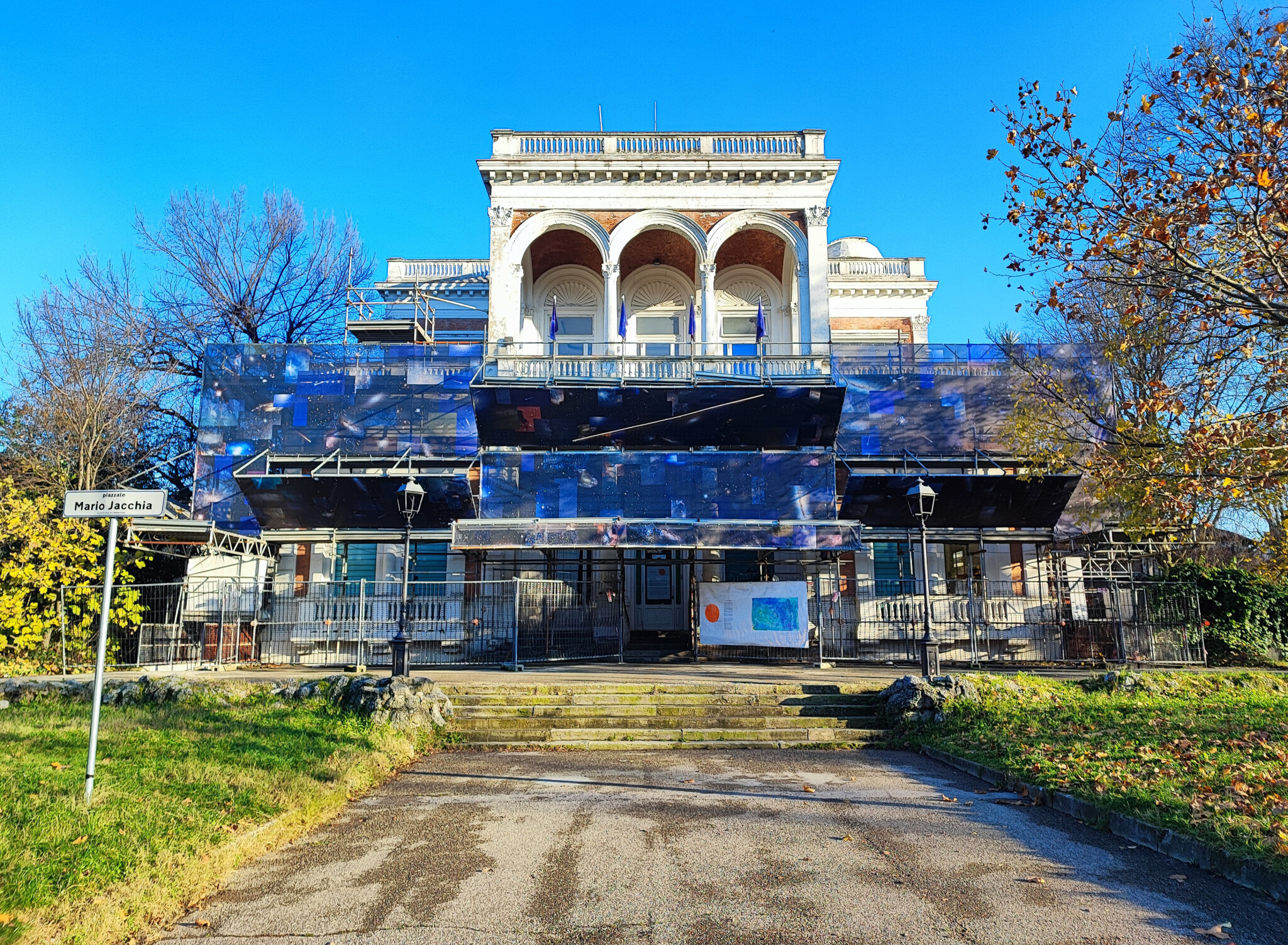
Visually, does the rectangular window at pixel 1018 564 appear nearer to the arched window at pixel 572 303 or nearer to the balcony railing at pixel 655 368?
the balcony railing at pixel 655 368

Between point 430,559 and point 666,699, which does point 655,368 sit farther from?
point 666,699

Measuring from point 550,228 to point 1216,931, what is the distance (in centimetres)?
2290

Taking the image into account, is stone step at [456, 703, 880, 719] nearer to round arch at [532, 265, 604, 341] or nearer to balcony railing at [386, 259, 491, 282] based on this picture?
round arch at [532, 265, 604, 341]

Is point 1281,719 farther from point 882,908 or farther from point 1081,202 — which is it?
point 882,908

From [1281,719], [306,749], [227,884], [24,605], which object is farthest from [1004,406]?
[24,605]

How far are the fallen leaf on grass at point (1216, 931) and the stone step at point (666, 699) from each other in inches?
326

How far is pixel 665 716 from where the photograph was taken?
12.8 meters

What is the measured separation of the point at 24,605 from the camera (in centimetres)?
1844

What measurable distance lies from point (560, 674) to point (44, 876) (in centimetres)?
1072

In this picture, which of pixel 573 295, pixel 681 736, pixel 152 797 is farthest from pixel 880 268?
pixel 152 797

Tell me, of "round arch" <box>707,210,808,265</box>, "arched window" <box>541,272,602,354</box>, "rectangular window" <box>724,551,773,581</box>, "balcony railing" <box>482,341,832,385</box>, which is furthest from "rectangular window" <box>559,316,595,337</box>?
"rectangular window" <box>724,551,773,581</box>

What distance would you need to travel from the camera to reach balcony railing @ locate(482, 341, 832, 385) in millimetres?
21938

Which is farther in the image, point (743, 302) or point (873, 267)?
point (873, 267)

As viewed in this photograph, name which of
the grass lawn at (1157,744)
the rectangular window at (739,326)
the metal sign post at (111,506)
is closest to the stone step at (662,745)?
the grass lawn at (1157,744)
